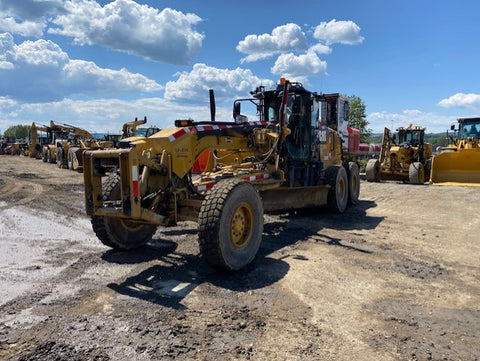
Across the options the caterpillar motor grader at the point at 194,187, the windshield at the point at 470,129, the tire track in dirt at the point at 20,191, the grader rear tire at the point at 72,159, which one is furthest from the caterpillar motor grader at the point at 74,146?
the windshield at the point at 470,129

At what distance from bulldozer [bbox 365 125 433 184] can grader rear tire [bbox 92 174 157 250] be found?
12.9 meters

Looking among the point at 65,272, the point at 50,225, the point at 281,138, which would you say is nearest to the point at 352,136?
the point at 281,138

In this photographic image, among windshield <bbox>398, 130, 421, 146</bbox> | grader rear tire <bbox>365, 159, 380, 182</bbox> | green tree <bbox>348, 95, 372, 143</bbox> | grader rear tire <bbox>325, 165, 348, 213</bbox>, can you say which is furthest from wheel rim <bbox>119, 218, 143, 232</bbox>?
green tree <bbox>348, 95, 372, 143</bbox>

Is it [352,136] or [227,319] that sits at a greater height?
[352,136]

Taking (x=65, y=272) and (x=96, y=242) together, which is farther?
(x=96, y=242)

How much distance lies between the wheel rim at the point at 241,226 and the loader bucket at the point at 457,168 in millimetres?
11584

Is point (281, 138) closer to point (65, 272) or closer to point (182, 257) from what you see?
point (182, 257)

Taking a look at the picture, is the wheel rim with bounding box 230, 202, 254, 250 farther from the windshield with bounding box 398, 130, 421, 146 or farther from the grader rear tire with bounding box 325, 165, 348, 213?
the windshield with bounding box 398, 130, 421, 146

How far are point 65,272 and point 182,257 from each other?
1465 millimetres

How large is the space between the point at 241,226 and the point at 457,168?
41.1 feet

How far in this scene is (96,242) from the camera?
250 inches

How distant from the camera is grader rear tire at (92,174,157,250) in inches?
209

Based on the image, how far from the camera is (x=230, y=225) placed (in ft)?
15.6

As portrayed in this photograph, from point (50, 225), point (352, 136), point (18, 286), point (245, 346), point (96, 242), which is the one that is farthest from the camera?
point (352, 136)
